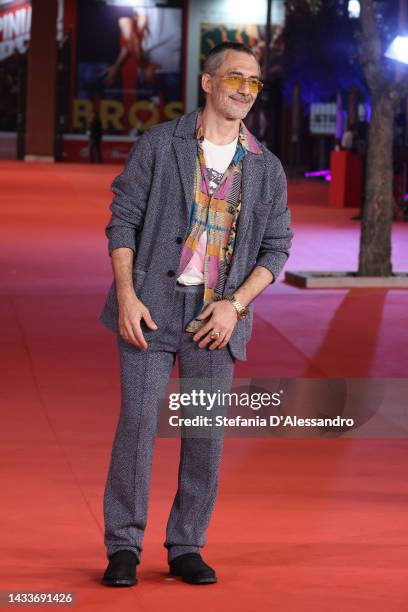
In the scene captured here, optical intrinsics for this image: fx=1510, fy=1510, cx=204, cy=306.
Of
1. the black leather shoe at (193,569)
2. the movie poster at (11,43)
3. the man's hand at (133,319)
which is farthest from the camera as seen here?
the movie poster at (11,43)

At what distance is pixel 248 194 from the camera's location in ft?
16.6

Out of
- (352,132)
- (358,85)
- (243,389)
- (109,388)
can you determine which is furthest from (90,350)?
(358,85)

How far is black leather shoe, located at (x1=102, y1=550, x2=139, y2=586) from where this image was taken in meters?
5.09

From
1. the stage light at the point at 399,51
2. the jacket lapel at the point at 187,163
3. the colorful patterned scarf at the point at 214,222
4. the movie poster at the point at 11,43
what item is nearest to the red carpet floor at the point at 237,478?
the colorful patterned scarf at the point at 214,222

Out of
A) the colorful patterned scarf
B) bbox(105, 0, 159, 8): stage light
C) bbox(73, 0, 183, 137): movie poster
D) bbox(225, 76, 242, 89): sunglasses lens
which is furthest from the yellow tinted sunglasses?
bbox(105, 0, 159, 8): stage light

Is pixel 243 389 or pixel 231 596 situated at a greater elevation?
pixel 243 389

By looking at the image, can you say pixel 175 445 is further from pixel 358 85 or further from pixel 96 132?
pixel 96 132

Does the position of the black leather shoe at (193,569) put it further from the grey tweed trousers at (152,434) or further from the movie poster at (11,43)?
the movie poster at (11,43)

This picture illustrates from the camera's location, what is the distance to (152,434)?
5.10 meters

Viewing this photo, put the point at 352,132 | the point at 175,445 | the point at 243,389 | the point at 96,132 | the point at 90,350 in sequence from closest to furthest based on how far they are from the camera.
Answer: the point at 243,389, the point at 175,445, the point at 90,350, the point at 352,132, the point at 96,132

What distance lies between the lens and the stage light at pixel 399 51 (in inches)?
669

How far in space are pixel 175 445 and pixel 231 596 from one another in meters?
2.90

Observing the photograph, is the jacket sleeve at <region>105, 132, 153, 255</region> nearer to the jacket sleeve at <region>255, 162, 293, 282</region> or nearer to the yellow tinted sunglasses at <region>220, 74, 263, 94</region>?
the yellow tinted sunglasses at <region>220, 74, 263, 94</region>

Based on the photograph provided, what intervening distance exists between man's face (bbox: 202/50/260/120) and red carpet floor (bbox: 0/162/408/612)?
1630 mm
